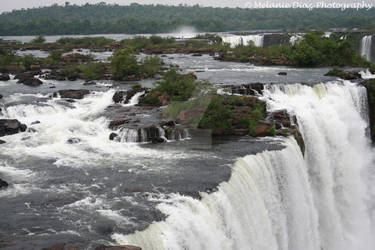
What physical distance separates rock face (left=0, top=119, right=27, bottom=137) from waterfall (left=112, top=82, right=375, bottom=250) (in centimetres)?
971

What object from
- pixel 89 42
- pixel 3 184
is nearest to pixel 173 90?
pixel 3 184

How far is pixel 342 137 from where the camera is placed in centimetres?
2200

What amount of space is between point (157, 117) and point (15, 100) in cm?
821

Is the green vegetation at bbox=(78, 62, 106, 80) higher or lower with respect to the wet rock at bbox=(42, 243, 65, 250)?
higher

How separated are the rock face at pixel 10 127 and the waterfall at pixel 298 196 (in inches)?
382

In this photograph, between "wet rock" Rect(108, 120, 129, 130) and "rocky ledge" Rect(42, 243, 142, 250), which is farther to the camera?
"wet rock" Rect(108, 120, 129, 130)

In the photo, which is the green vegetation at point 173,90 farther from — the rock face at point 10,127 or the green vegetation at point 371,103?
the green vegetation at point 371,103

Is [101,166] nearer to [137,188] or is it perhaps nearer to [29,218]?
[137,188]

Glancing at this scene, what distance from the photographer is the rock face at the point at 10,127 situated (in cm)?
1906

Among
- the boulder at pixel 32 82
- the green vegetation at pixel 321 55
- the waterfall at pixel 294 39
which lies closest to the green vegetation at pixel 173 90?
the boulder at pixel 32 82

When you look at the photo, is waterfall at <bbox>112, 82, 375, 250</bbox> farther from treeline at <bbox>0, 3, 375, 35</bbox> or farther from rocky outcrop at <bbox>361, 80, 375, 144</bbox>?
treeline at <bbox>0, 3, 375, 35</bbox>

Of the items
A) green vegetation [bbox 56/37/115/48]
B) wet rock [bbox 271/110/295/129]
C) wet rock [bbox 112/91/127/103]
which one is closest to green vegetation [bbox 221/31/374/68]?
wet rock [bbox 271/110/295/129]

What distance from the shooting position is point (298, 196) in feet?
53.2

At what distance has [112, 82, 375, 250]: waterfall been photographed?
1162 centimetres
